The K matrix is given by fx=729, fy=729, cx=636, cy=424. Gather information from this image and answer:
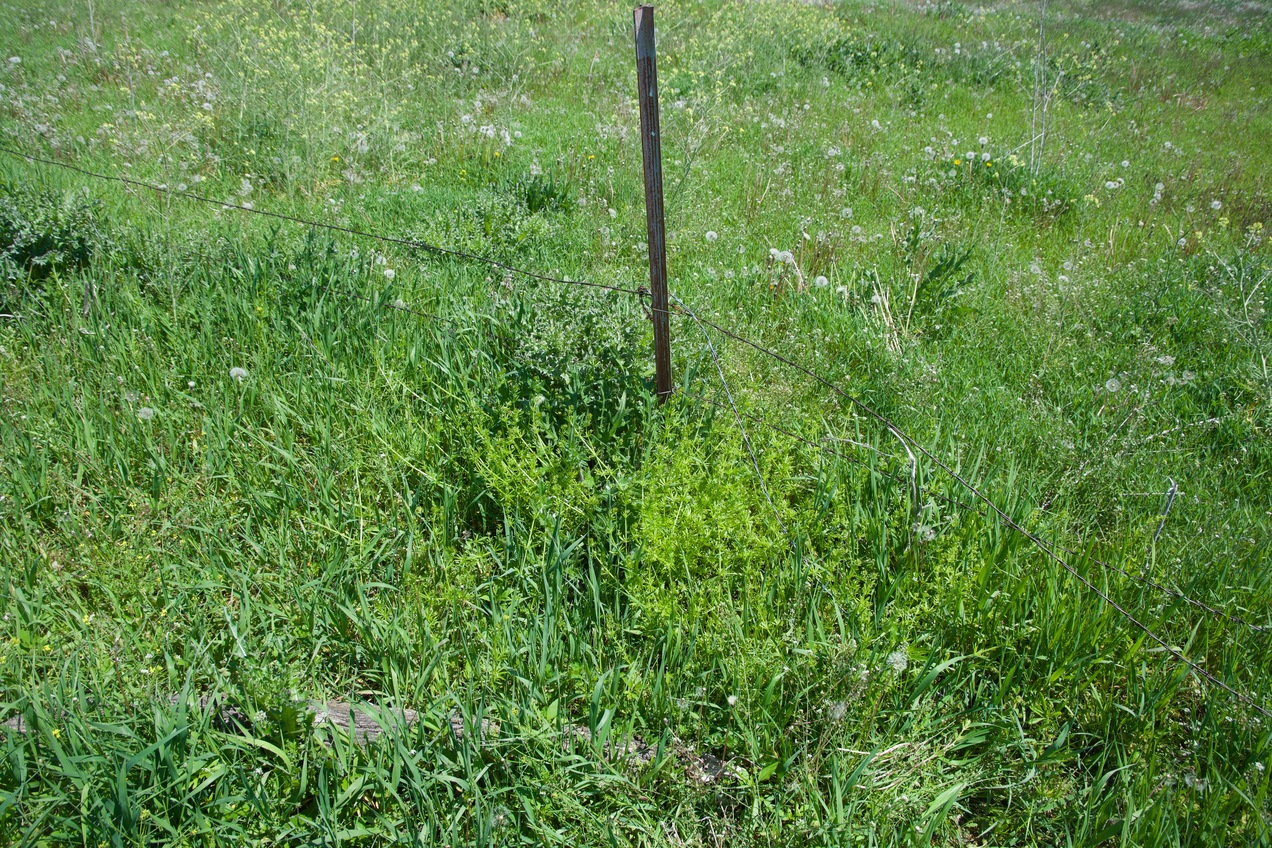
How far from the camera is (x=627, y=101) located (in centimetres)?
705

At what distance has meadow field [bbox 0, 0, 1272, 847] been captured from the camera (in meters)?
1.89

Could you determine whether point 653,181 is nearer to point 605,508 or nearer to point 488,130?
point 605,508

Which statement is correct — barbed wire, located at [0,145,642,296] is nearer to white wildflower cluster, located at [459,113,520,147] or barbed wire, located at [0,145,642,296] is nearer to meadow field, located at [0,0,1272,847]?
meadow field, located at [0,0,1272,847]

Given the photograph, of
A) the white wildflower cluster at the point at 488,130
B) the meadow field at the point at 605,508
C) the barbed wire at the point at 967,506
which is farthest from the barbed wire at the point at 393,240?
the white wildflower cluster at the point at 488,130

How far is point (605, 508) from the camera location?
8.76ft

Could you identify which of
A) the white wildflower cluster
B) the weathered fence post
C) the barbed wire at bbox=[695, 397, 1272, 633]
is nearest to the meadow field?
the barbed wire at bbox=[695, 397, 1272, 633]

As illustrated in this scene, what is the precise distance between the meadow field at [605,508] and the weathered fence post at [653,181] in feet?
0.58

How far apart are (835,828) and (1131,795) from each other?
786 millimetres

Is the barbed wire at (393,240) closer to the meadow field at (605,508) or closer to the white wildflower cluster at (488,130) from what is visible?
the meadow field at (605,508)

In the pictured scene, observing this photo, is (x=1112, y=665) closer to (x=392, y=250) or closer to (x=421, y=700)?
(x=421, y=700)

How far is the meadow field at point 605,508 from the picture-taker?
1892 mm

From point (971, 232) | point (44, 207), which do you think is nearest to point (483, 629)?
point (44, 207)

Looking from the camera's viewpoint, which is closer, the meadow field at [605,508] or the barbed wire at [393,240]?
the meadow field at [605,508]

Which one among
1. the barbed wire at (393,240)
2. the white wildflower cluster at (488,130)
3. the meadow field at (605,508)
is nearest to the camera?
the meadow field at (605,508)
